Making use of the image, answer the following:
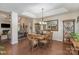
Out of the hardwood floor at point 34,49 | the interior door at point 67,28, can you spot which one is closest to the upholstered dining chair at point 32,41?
the hardwood floor at point 34,49

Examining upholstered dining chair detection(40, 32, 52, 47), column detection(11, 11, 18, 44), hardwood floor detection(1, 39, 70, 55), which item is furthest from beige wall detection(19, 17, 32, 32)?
upholstered dining chair detection(40, 32, 52, 47)

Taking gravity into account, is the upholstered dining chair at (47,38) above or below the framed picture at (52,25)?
below

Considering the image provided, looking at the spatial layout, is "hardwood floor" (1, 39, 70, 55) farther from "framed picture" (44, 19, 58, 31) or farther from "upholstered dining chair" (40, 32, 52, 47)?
"framed picture" (44, 19, 58, 31)

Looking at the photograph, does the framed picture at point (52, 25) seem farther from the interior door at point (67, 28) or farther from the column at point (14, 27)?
the column at point (14, 27)

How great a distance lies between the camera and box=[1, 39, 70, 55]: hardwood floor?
1869mm

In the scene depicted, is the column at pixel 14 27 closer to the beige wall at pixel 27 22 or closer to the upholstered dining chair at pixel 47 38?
the beige wall at pixel 27 22

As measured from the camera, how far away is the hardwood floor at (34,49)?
73.6 inches

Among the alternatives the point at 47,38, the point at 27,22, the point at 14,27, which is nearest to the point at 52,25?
the point at 47,38

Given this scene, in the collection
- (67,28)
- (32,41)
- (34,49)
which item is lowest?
(34,49)

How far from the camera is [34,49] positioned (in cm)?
190

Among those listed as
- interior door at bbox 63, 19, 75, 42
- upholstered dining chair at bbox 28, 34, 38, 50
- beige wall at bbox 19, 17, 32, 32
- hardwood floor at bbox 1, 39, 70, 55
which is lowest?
hardwood floor at bbox 1, 39, 70, 55

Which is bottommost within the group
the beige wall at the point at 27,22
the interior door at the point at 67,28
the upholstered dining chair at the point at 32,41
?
the upholstered dining chair at the point at 32,41

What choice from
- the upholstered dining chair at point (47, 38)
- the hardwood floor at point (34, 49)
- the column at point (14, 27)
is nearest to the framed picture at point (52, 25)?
the upholstered dining chair at point (47, 38)

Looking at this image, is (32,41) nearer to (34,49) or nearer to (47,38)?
(34,49)
